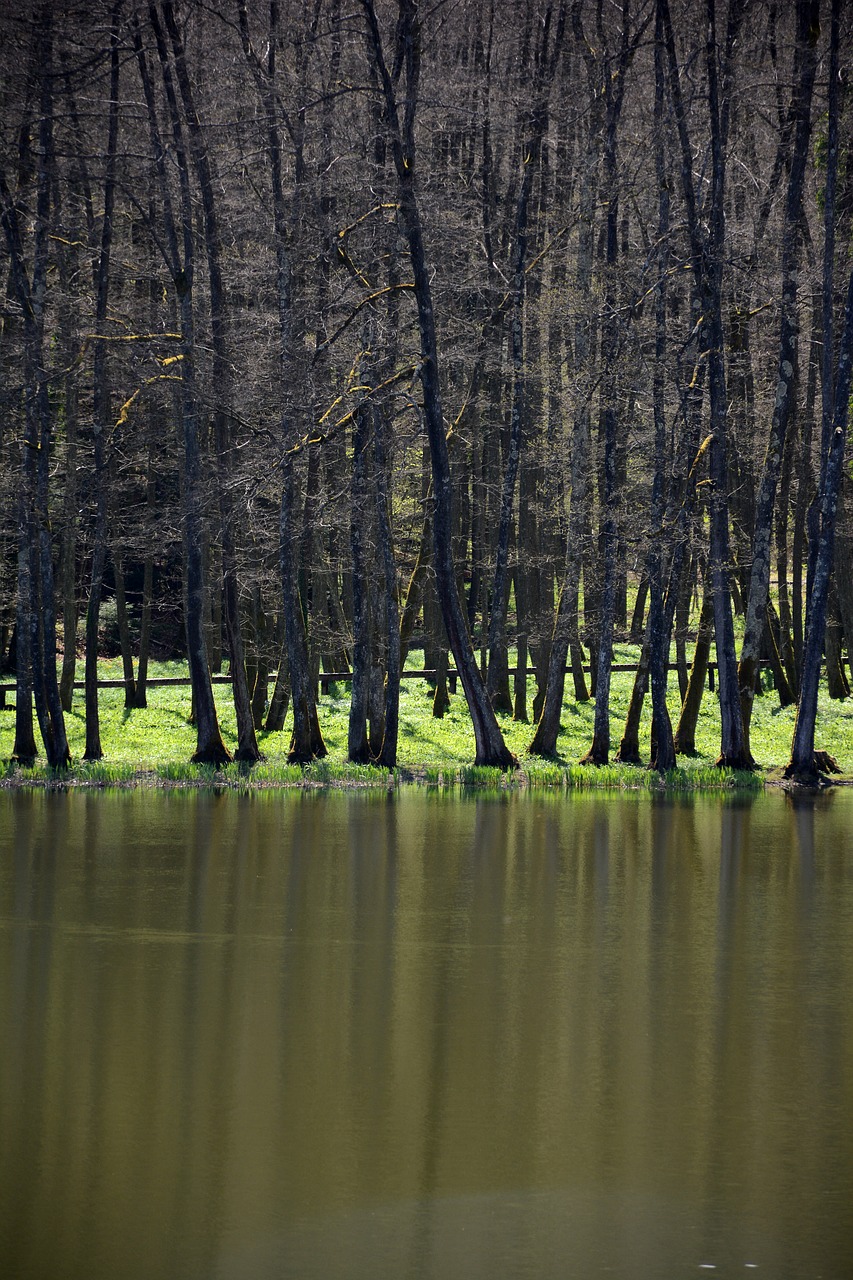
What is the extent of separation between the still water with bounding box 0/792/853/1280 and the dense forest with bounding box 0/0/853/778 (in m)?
12.1

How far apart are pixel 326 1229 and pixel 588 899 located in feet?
24.4

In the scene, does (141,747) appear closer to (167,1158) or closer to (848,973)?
(848,973)

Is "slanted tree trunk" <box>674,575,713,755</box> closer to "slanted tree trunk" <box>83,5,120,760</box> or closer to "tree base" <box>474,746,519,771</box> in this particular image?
"tree base" <box>474,746,519,771</box>

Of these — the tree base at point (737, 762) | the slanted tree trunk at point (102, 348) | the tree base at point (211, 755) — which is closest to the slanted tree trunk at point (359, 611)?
the tree base at point (211, 755)

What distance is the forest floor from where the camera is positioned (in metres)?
23.9

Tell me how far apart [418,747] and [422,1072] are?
2287cm

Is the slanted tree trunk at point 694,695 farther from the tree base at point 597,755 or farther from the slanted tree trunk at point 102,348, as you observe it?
the slanted tree trunk at point 102,348

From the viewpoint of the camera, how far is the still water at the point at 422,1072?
5598 mm

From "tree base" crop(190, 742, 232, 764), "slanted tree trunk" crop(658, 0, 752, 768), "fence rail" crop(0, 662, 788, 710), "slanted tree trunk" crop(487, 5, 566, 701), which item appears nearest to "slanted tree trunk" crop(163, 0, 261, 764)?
"tree base" crop(190, 742, 232, 764)

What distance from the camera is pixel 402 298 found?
1122 inches

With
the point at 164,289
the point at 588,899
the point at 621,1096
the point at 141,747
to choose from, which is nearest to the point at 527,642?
the point at 141,747

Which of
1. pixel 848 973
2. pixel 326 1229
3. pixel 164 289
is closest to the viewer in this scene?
pixel 326 1229

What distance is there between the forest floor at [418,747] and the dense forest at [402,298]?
3.16 feet

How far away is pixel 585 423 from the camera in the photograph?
2756 centimetres
